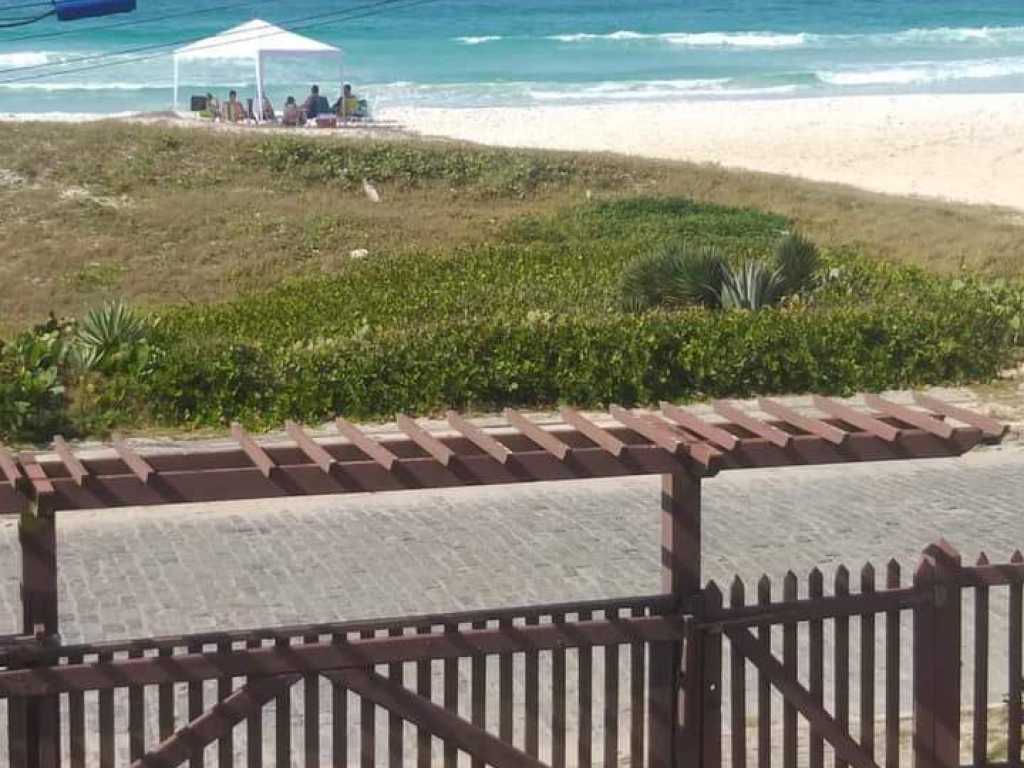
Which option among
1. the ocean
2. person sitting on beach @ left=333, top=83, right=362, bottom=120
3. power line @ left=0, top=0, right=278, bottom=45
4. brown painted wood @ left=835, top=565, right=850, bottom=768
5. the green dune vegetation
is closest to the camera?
brown painted wood @ left=835, top=565, right=850, bottom=768

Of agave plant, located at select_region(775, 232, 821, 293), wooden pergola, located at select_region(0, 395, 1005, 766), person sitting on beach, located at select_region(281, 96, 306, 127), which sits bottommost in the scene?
agave plant, located at select_region(775, 232, 821, 293)

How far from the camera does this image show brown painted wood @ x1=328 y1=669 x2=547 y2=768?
5738 millimetres

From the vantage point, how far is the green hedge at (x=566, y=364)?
14531mm

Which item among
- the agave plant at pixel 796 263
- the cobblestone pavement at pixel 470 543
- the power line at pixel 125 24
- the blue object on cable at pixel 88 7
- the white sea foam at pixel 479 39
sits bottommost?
the cobblestone pavement at pixel 470 543

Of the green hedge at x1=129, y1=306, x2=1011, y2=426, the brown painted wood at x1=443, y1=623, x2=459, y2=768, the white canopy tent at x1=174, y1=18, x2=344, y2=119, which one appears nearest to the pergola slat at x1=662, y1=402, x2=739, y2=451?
the brown painted wood at x1=443, y1=623, x2=459, y2=768

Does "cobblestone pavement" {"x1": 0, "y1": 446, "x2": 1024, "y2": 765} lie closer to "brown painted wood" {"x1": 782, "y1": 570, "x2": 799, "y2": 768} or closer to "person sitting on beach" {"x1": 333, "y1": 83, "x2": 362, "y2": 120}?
"brown painted wood" {"x1": 782, "y1": 570, "x2": 799, "y2": 768}

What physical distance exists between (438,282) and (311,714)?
14.3 metres

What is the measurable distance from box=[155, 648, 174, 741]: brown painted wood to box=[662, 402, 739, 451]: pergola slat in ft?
6.13

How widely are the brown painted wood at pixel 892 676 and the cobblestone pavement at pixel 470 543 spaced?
2.63 meters

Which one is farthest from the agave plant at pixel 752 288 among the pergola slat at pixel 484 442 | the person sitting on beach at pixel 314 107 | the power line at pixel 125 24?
the power line at pixel 125 24

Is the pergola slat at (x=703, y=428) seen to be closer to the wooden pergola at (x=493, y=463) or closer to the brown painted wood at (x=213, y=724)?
the wooden pergola at (x=493, y=463)

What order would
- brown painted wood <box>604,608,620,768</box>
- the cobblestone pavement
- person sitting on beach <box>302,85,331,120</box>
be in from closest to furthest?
brown painted wood <box>604,608,620,768</box>, the cobblestone pavement, person sitting on beach <box>302,85,331,120</box>

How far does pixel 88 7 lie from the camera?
1413 centimetres

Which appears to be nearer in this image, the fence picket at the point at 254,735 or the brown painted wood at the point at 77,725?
the brown painted wood at the point at 77,725
